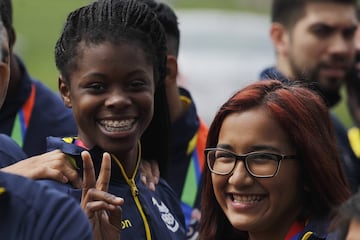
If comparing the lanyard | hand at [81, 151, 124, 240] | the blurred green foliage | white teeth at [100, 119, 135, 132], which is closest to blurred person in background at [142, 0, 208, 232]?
the lanyard

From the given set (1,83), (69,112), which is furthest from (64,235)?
(69,112)

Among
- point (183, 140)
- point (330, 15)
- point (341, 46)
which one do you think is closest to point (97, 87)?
point (183, 140)

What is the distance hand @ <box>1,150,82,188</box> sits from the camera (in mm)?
4375

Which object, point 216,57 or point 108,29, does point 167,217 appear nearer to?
point 108,29

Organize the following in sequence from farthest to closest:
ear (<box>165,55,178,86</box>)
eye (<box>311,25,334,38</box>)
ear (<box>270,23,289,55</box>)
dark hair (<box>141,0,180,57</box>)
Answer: ear (<box>270,23,289,55</box>), eye (<box>311,25,334,38</box>), dark hair (<box>141,0,180,57</box>), ear (<box>165,55,178,86</box>)

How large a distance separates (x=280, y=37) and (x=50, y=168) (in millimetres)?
4069

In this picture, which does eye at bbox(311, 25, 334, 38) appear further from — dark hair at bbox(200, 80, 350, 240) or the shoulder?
the shoulder

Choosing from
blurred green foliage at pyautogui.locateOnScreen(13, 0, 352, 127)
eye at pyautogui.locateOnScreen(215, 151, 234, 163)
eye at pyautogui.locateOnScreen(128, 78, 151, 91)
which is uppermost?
eye at pyautogui.locateOnScreen(128, 78, 151, 91)

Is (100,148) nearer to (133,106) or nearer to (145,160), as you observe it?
(133,106)

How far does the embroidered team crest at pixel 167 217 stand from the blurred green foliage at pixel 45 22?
14885mm

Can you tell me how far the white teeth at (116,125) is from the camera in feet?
15.1

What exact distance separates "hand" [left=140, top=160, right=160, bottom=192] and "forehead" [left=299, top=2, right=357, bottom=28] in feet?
9.24

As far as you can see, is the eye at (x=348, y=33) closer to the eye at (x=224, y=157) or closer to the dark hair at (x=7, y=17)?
the dark hair at (x=7, y=17)

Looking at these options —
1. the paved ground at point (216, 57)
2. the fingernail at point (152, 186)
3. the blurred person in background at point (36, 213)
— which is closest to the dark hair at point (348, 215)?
the blurred person in background at point (36, 213)
